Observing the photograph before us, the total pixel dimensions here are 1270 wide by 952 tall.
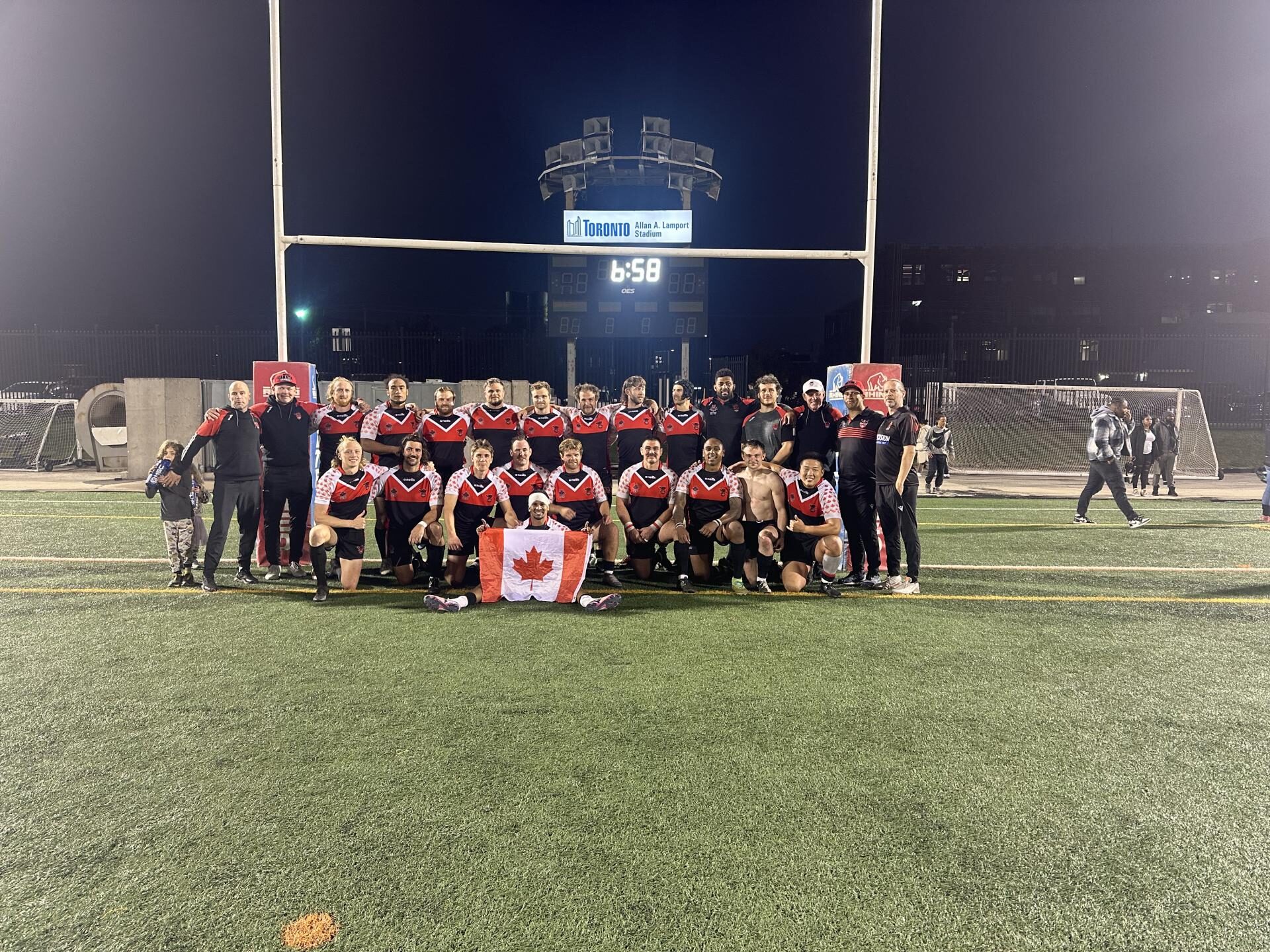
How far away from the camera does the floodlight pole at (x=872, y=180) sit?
860 centimetres

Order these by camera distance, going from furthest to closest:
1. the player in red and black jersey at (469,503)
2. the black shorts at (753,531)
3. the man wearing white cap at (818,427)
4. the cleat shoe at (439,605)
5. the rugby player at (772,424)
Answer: the rugby player at (772,424) → the man wearing white cap at (818,427) → the black shorts at (753,531) → the player in red and black jersey at (469,503) → the cleat shoe at (439,605)

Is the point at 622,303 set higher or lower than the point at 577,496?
higher

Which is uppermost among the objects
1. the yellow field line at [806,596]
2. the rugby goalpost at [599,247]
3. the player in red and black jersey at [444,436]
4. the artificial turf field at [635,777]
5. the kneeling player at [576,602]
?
the rugby goalpost at [599,247]

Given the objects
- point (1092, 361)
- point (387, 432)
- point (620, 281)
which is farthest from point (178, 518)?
point (1092, 361)

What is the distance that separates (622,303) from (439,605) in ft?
81.5

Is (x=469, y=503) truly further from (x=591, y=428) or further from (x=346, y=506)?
(x=591, y=428)

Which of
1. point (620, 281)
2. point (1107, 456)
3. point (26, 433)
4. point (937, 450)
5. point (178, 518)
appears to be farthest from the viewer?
point (620, 281)

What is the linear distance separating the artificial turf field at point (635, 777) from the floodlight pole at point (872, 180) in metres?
3.83

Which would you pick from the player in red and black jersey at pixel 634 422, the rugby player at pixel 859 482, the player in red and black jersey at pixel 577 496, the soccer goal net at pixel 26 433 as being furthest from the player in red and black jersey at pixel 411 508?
the soccer goal net at pixel 26 433

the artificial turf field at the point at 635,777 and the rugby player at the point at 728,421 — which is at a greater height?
the rugby player at the point at 728,421

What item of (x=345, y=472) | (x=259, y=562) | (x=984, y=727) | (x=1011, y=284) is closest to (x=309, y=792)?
(x=984, y=727)

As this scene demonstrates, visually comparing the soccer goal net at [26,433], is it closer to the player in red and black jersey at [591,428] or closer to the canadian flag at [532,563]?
the player in red and black jersey at [591,428]

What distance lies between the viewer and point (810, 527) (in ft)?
22.6

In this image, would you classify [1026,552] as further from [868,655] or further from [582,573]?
[582,573]
